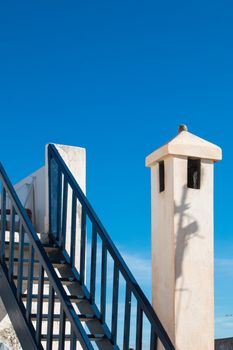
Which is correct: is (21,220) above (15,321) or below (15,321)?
above

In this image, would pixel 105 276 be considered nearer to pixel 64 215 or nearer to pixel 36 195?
pixel 64 215

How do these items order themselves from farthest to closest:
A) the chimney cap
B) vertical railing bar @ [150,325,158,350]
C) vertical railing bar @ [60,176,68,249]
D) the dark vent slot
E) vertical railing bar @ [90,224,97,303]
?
vertical railing bar @ [60,176,68,249]
vertical railing bar @ [90,224,97,303]
the dark vent slot
the chimney cap
vertical railing bar @ [150,325,158,350]

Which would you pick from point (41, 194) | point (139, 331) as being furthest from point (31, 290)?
point (41, 194)

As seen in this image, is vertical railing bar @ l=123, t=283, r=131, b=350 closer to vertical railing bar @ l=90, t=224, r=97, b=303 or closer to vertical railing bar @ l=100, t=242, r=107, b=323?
vertical railing bar @ l=100, t=242, r=107, b=323

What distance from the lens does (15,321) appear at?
514 centimetres

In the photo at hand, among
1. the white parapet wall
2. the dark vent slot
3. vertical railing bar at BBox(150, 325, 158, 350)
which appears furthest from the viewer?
the white parapet wall

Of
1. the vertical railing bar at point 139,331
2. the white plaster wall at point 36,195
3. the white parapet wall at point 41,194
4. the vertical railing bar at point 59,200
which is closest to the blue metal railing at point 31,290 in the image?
the vertical railing bar at point 139,331

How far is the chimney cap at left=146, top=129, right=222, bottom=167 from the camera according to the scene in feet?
17.2

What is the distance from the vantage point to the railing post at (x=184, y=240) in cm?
505

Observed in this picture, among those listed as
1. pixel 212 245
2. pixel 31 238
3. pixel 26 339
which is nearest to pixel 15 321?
pixel 26 339

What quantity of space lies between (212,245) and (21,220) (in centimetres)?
153

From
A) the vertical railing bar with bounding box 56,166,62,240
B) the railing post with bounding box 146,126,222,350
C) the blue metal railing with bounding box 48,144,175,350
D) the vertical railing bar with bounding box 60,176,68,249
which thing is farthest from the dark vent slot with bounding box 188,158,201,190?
the vertical railing bar with bounding box 56,166,62,240

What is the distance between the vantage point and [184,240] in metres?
5.17

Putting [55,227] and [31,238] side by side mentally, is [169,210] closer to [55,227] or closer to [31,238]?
[31,238]
